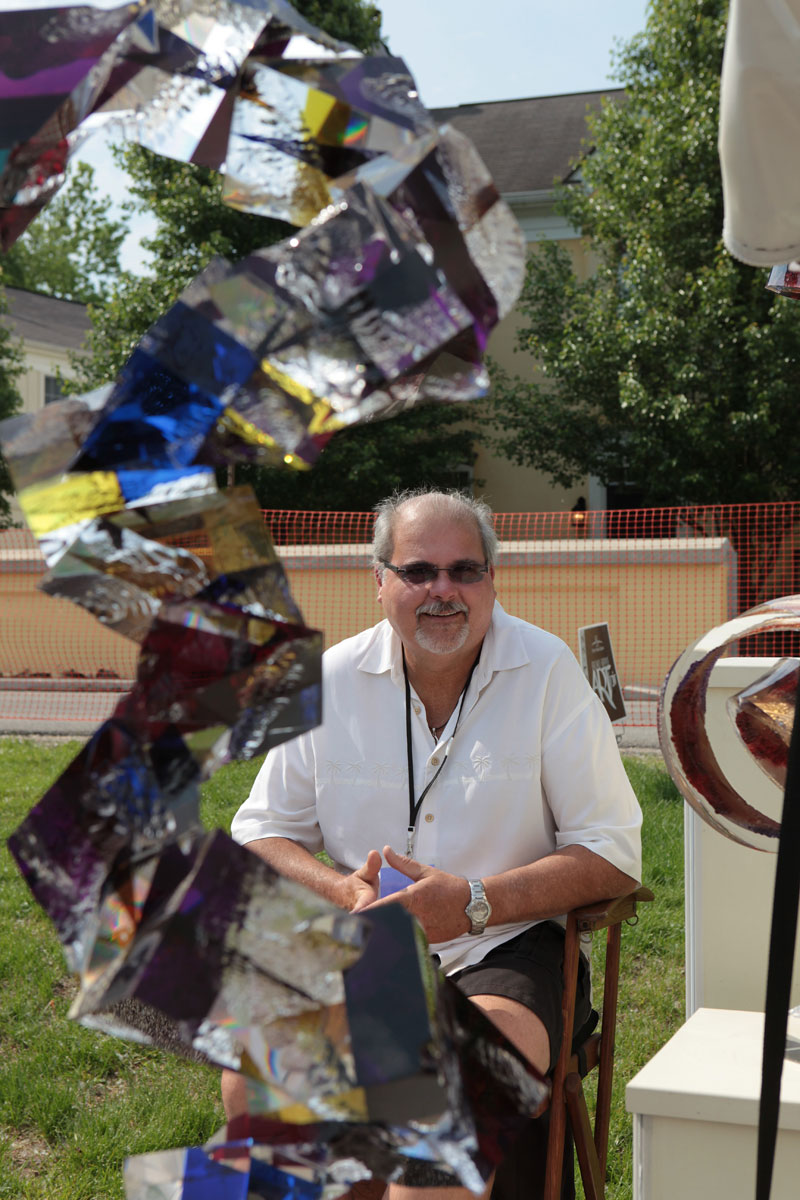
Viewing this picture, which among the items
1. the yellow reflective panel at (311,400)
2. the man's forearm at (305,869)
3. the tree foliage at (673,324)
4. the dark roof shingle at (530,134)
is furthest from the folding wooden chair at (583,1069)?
the dark roof shingle at (530,134)

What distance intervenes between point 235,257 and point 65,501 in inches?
635

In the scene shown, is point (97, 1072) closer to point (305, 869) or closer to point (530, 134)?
point (305, 869)

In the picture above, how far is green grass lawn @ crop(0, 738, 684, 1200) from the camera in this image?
2531 millimetres

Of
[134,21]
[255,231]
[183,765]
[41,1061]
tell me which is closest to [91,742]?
[183,765]

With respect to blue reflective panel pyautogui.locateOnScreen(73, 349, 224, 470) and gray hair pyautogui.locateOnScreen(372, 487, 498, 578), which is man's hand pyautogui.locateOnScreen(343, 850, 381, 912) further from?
blue reflective panel pyautogui.locateOnScreen(73, 349, 224, 470)

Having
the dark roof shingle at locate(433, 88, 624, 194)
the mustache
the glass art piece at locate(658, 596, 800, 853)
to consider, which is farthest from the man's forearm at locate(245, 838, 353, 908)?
the dark roof shingle at locate(433, 88, 624, 194)

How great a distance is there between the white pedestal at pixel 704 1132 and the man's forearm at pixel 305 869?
0.58 m

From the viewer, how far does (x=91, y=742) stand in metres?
0.48

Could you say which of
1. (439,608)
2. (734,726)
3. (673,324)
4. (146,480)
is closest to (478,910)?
(439,608)

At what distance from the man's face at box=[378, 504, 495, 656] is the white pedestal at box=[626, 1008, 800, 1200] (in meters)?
0.94

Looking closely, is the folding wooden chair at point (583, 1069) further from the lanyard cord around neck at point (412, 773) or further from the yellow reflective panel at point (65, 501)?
the yellow reflective panel at point (65, 501)

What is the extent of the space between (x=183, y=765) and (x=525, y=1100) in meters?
0.23

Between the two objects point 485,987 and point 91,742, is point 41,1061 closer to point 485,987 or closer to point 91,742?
point 485,987

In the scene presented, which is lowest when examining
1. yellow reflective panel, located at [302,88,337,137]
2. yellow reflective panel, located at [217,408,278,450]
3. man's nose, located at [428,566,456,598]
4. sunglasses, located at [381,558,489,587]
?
man's nose, located at [428,566,456,598]
